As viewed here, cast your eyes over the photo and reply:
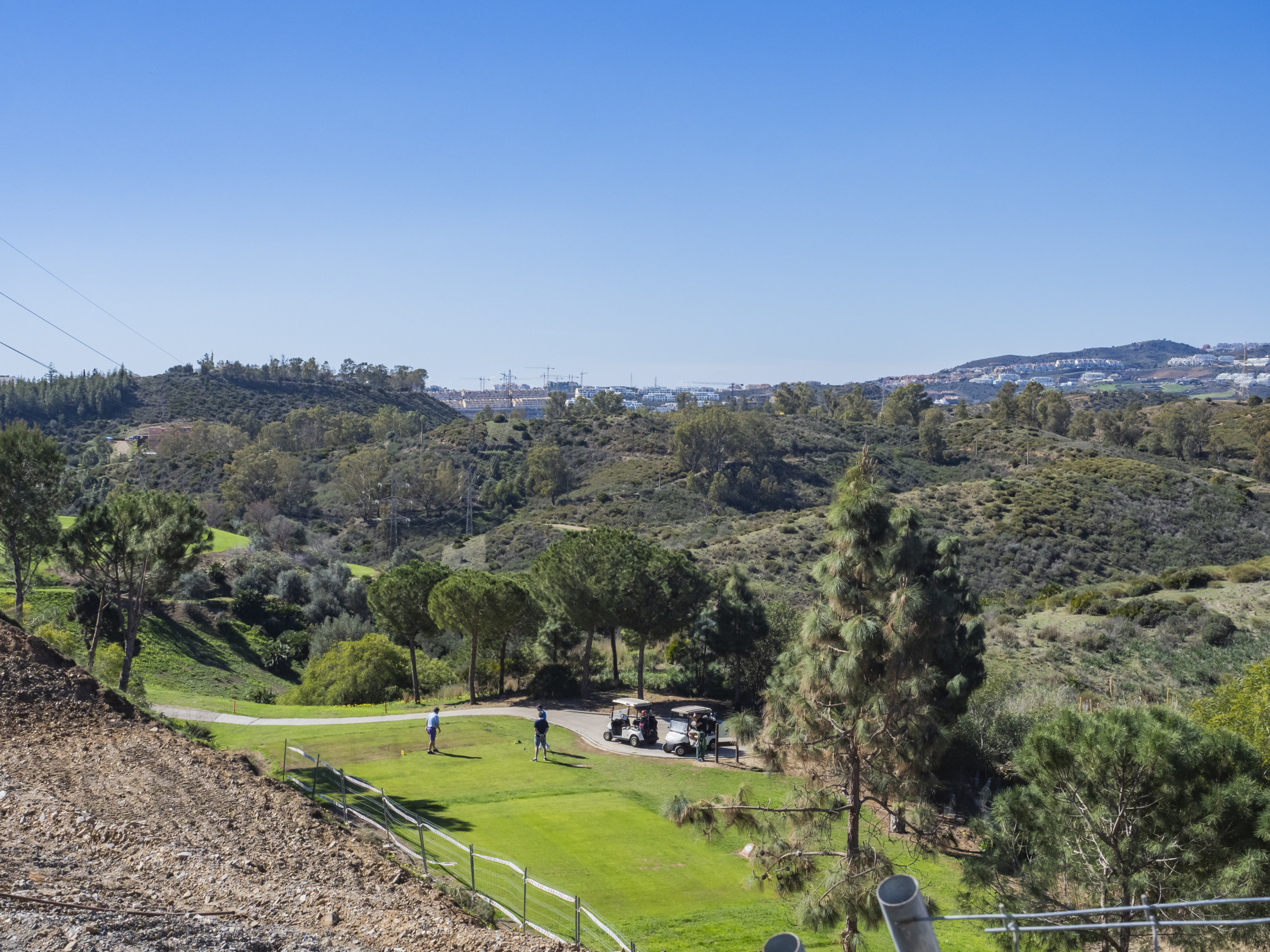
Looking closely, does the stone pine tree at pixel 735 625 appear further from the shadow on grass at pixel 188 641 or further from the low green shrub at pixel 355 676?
the shadow on grass at pixel 188 641

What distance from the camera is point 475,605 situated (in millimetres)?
30797

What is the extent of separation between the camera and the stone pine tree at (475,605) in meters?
30.9

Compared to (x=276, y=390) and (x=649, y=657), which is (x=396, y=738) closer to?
(x=649, y=657)

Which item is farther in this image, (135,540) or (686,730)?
(135,540)

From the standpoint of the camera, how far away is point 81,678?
676 inches

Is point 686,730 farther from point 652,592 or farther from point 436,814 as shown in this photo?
point 436,814

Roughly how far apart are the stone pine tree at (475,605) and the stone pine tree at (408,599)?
4.27 feet

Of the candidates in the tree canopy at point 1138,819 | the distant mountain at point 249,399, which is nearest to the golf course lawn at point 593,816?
the tree canopy at point 1138,819

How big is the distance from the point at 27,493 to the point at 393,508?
50.5 m

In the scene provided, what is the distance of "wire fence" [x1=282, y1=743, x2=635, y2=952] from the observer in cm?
1268

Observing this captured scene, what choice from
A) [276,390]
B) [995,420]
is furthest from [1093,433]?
[276,390]

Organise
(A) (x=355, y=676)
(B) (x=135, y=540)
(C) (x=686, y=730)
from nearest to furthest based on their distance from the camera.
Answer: (C) (x=686, y=730) < (B) (x=135, y=540) < (A) (x=355, y=676)

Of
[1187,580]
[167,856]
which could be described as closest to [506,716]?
[167,856]

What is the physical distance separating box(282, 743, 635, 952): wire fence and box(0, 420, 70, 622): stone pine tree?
18.3 metres
